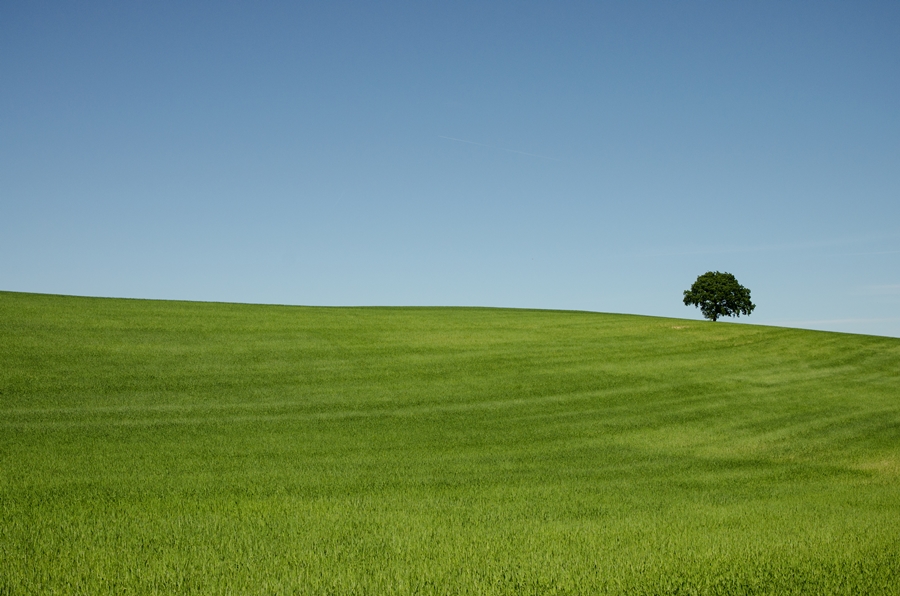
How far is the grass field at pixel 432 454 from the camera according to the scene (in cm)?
618

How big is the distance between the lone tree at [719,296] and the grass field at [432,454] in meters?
28.4

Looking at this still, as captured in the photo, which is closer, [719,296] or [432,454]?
[432,454]

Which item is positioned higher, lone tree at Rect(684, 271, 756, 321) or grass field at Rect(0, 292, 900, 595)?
lone tree at Rect(684, 271, 756, 321)

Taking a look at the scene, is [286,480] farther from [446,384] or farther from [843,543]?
[446,384]

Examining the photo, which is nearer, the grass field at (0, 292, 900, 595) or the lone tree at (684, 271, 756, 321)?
the grass field at (0, 292, 900, 595)

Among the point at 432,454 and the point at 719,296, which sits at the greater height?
the point at 719,296

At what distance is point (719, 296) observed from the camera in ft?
204

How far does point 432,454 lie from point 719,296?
173 ft

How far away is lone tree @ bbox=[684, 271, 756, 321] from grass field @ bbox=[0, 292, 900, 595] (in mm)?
28372

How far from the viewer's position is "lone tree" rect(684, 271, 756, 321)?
204 ft

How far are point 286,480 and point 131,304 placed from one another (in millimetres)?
22332

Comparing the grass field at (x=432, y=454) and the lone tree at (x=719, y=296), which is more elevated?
the lone tree at (x=719, y=296)

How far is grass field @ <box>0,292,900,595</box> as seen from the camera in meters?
6.18

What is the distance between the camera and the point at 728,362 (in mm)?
27375
